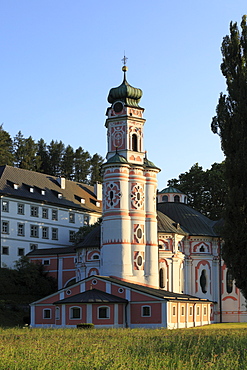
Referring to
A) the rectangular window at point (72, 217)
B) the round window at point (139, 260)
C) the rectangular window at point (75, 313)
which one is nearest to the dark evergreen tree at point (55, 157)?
the rectangular window at point (72, 217)

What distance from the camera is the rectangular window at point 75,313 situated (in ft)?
165

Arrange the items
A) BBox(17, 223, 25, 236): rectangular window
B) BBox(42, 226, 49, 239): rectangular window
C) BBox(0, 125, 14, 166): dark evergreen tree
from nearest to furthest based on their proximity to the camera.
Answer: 1. BBox(17, 223, 25, 236): rectangular window
2. BBox(42, 226, 49, 239): rectangular window
3. BBox(0, 125, 14, 166): dark evergreen tree

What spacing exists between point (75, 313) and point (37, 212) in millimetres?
28603

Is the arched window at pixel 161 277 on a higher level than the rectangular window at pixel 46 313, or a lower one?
higher

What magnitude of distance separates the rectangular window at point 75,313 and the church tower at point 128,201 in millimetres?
6034

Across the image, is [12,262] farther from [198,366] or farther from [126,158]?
[198,366]

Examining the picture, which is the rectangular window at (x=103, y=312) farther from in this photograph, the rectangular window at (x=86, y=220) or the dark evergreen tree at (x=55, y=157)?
the dark evergreen tree at (x=55, y=157)

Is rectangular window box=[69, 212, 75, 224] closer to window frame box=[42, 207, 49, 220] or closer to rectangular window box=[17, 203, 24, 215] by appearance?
window frame box=[42, 207, 49, 220]

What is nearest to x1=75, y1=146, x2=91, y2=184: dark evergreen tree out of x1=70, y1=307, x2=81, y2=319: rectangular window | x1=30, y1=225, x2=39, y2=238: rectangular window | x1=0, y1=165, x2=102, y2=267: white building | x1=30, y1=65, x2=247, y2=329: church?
x1=0, y1=165, x2=102, y2=267: white building

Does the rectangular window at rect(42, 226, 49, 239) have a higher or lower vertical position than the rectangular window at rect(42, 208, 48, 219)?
lower

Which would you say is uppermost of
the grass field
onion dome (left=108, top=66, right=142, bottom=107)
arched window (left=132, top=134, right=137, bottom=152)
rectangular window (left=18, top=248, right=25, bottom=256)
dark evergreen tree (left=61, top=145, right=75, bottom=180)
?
dark evergreen tree (left=61, top=145, right=75, bottom=180)

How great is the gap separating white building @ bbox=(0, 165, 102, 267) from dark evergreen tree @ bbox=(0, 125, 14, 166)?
53.2 ft

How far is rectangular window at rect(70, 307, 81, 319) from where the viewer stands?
50.4 m

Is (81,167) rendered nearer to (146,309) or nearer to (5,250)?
(5,250)
